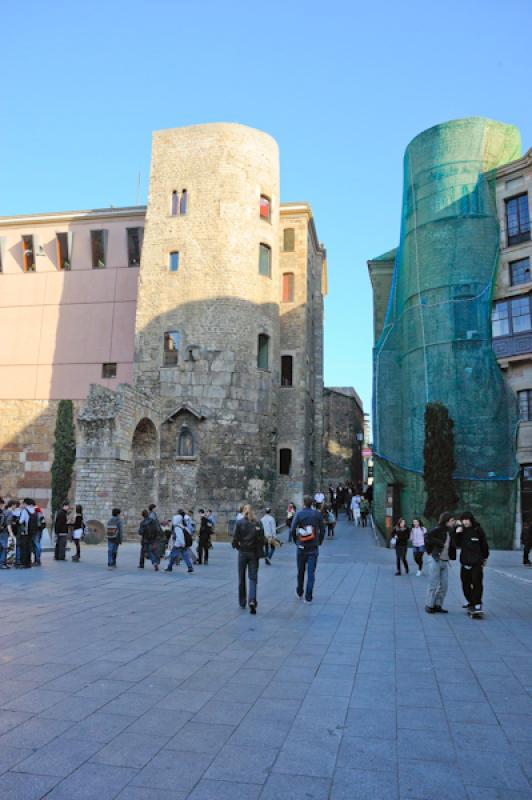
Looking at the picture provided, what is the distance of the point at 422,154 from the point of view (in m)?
27.8

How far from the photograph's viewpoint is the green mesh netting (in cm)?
2417

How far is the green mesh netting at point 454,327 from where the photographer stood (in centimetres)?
2417

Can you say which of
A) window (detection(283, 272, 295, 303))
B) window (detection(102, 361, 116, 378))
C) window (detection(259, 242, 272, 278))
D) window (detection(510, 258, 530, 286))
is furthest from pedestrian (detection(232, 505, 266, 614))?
window (detection(283, 272, 295, 303))

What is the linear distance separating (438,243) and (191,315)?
11.3m

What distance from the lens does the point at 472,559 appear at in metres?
9.54

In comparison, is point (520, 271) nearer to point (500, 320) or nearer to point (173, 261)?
point (500, 320)

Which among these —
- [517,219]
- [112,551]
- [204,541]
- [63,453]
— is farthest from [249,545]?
[63,453]

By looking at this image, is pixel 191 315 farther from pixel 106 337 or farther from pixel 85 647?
pixel 85 647

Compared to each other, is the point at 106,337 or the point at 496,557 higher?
the point at 106,337

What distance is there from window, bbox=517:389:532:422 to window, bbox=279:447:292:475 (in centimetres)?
1173

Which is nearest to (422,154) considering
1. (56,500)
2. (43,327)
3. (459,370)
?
(459,370)

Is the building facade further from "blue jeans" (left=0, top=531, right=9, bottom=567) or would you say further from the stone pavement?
the stone pavement

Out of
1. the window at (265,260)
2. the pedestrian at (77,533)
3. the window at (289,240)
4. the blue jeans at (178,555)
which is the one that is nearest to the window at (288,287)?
the window at (289,240)

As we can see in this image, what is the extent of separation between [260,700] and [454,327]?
880 inches
